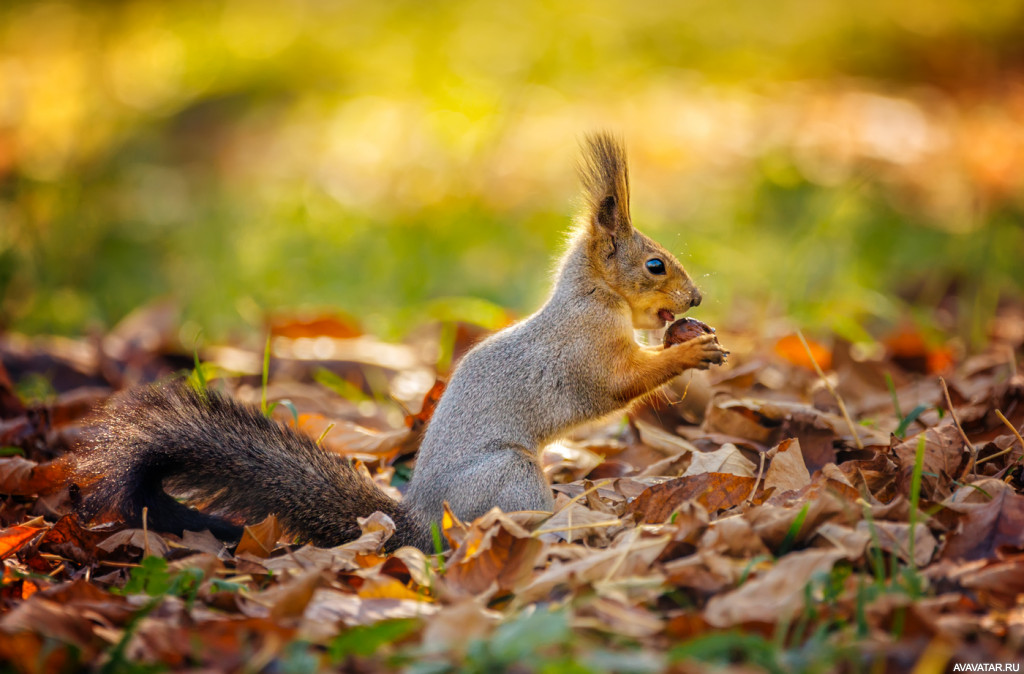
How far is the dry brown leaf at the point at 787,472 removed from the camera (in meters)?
2.76

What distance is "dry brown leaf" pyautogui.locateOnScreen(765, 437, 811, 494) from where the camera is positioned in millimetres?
2756

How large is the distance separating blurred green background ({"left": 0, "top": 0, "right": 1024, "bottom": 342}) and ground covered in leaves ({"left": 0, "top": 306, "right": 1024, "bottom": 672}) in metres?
1.46

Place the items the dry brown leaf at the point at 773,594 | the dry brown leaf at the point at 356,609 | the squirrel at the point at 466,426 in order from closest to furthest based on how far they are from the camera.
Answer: the dry brown leaf at the point at 773,594 < the dry brown leaf at the point at 356,609 < the squirrel at the point at 466,426

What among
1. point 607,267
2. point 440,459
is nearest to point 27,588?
point 440,459

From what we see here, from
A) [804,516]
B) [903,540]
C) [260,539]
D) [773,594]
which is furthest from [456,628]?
[903,540]

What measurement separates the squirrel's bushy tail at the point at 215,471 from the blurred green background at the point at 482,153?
2.00m

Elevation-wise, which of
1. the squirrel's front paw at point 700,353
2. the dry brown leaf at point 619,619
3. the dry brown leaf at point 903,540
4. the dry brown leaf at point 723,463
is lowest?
the dry brown leaf at point 619,619

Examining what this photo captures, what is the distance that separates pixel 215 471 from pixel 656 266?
5.86 ft

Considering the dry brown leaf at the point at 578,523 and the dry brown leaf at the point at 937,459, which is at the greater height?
the dry brown leaf at the point at 937,459

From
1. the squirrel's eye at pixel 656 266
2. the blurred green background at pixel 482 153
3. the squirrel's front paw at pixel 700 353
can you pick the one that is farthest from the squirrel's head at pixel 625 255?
the blurred green background at pixel 482 153

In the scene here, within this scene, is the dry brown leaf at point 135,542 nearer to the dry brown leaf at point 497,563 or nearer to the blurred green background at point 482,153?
the dry brown leaf at point 497,563

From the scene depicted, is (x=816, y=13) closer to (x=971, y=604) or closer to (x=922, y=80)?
(x=922, y=80)

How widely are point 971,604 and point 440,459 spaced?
1.64 metres

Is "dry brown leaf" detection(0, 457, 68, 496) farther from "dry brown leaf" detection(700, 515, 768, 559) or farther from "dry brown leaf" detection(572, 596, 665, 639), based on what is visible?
"dry brown leaf" detection(700, 515, 768, 559)
